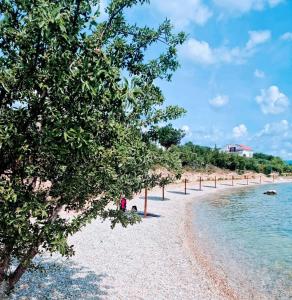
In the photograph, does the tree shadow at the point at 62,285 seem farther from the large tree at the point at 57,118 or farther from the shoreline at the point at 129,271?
the large tree at the point at 57,118

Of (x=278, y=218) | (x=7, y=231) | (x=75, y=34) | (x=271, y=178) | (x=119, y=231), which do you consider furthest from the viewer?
(x=271, y=178)

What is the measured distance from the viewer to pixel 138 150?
283 inches

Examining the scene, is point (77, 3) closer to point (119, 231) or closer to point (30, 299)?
point (30, 299)

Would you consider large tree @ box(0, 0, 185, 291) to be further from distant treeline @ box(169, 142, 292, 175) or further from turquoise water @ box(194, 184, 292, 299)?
distant treeline @ box(169, 142, 292, 175)

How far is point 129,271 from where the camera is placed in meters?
16.5

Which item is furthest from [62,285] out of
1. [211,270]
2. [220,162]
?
[220,162]

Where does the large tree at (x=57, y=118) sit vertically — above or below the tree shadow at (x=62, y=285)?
above

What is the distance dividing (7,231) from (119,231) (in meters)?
20.3

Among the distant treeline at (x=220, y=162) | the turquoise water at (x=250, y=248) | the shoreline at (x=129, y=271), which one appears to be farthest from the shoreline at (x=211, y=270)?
the distant treeline at (x=220, y=162)

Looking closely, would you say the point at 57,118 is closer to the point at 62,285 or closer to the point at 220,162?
the point at 62,285

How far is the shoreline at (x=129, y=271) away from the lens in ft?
45.0

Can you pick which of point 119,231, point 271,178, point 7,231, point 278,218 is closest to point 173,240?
point 119,231

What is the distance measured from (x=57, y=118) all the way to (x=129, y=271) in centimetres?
1313

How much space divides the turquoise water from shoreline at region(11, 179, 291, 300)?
1.20m
